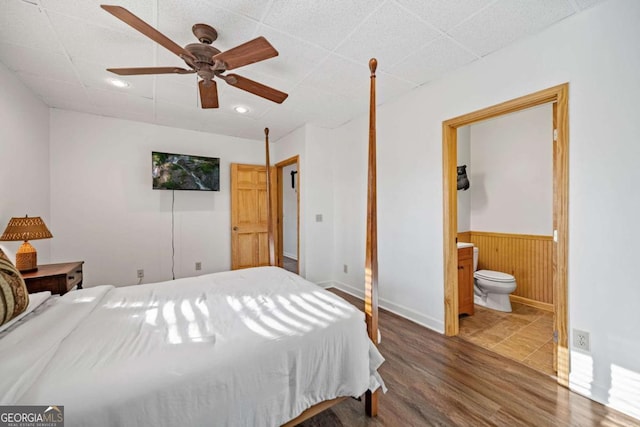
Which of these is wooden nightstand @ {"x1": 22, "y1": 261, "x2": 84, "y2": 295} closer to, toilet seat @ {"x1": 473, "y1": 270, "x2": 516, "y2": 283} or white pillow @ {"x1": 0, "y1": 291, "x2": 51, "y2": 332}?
white pillow @ {"x1": 0, "y1": 291, "x2": 51, "y2": 332}

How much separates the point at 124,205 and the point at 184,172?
2.91 feet

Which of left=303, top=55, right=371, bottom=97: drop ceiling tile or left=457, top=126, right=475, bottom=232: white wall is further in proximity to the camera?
left=457, top=126, right=475, bottom=232: white wall

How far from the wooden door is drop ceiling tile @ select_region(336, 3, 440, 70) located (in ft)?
9.06

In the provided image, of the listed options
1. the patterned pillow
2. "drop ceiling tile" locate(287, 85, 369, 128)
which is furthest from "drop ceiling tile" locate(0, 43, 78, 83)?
"drop ceiling tile" locate(287, 85, 369, 128)

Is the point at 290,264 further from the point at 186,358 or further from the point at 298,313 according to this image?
the point at 186,358

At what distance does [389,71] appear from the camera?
7.65 ft

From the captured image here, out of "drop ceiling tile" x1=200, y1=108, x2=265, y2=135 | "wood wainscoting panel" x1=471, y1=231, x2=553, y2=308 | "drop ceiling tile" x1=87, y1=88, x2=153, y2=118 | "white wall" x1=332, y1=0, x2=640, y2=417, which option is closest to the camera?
"white wall" x1=332, y1=0, x2=640, y2=417

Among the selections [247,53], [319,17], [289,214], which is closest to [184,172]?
[247,53]

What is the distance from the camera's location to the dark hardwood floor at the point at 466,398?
4.82ft

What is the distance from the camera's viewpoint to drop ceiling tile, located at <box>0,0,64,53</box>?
1.58 metres

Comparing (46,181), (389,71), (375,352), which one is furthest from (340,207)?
(46,181)

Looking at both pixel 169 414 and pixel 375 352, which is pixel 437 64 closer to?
pixel 375 352

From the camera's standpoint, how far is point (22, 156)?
2.46 m

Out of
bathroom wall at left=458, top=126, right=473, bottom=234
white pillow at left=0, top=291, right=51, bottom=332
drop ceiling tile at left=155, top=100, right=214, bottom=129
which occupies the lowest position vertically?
white pillow at left=0, top=291, right=51, bottom=332
